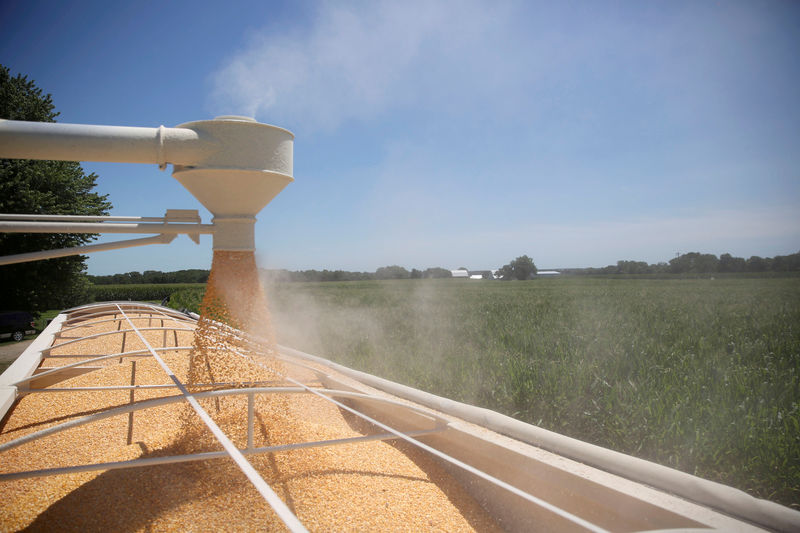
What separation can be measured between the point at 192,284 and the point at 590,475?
21.7 meters

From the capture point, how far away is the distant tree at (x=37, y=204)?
476 inches

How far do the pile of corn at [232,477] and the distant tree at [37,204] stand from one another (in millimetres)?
11885

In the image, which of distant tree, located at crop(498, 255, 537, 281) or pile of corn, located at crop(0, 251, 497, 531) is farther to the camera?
distant tree, located at crop(498, 255, 537, 281)

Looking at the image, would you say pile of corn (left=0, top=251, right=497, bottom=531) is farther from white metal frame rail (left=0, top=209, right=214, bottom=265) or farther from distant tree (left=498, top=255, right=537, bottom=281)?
distant tree (left=498, top=255, right=537, bottom=281)

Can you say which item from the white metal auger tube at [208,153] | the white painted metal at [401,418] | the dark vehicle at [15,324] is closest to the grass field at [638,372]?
the white painted metal at [401,418]

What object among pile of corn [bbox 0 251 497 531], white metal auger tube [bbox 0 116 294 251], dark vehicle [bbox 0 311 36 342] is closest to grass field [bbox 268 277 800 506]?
pile of corn [bbox 0 251 497 531]

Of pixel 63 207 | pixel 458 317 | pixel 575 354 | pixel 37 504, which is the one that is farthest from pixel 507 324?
pixel 63 207

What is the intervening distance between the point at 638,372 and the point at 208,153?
454cm

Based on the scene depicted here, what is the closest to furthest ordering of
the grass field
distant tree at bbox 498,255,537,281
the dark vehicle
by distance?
the grass field, the dark vehicle, distant tree at bbox 498,255,537,281

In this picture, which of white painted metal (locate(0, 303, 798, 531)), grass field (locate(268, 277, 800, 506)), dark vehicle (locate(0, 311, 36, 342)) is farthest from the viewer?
dark vehicle (locate(0, 311, 36, 342))

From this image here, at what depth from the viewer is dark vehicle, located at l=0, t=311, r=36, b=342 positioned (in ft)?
38.6

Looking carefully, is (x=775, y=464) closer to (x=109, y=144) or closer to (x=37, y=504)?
(x=109, y=144)

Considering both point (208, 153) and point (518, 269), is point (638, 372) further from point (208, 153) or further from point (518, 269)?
point (518, 269)

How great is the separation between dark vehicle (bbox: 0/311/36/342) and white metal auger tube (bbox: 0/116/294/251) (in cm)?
1301
